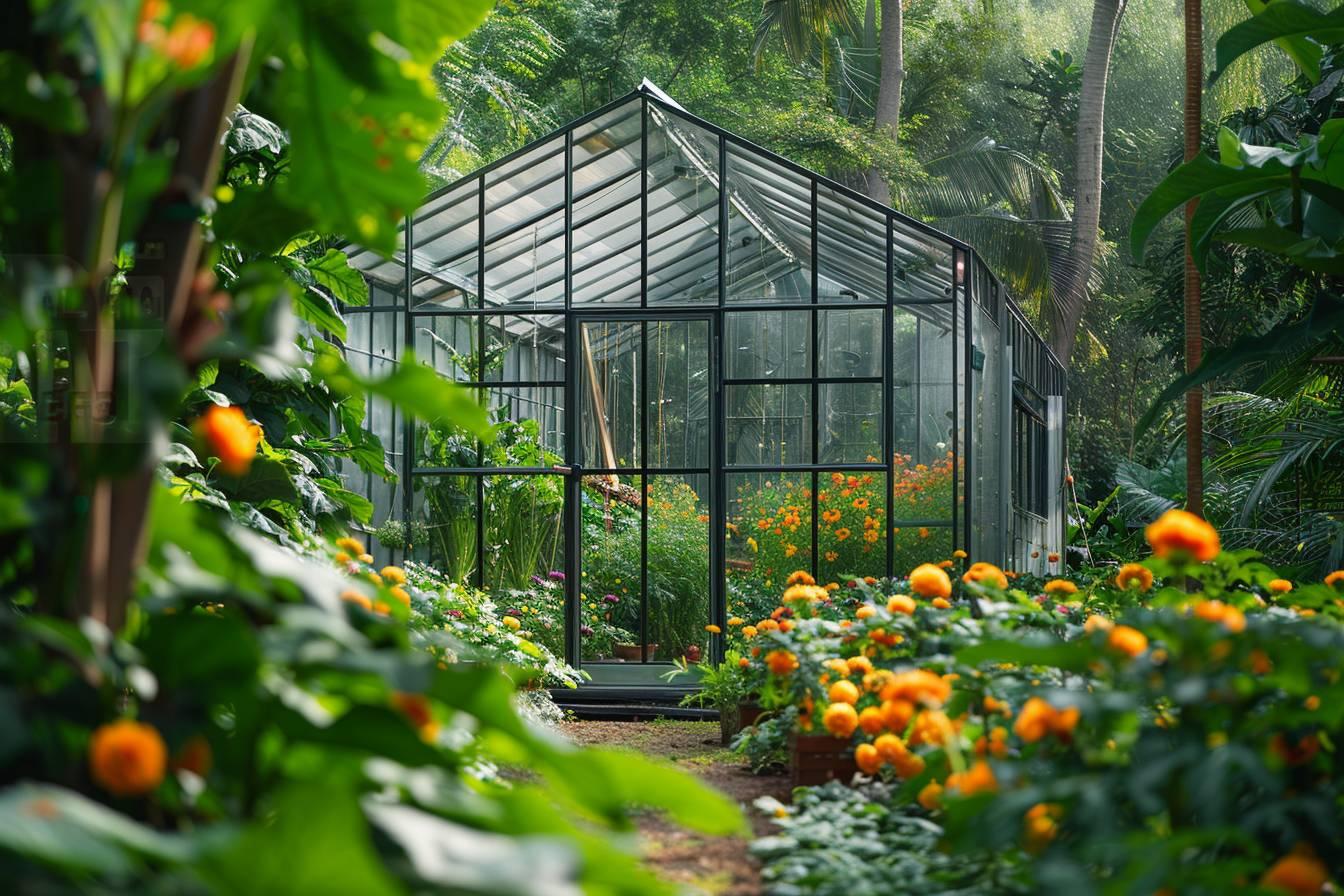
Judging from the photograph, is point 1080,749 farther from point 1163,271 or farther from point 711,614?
point 1163,271

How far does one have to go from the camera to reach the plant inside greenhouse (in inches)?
50.8

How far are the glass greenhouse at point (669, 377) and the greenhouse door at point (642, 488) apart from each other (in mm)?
13

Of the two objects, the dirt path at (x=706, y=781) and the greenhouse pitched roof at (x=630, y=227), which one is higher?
the greenhouse pitched roof at (x=630, y=227)

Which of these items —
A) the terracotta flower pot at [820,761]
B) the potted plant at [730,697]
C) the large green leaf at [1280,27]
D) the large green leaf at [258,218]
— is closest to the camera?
the large green leaf at [258,218]

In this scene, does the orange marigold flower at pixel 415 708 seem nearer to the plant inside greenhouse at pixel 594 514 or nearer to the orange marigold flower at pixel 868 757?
the plant inside greenhouse at pixel 594 514

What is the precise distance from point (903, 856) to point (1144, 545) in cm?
815

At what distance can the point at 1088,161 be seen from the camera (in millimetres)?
16406

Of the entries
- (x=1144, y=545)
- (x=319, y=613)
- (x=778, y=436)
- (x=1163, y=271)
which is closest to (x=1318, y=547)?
(x=778, y=436)

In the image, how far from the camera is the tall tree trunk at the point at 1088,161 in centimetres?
1570

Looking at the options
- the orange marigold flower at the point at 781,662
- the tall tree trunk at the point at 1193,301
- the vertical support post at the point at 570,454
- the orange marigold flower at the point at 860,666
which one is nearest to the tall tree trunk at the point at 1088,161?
the vertical support post at the point at 570,454

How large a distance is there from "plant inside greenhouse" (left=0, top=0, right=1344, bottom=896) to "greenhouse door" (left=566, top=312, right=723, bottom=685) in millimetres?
24

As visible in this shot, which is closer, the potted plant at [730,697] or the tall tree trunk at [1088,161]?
the potted plant at [730,697]

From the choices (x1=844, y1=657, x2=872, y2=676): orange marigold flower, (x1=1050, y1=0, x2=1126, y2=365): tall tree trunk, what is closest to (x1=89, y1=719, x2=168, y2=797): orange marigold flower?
(x1=844, y1=657, x2=872, y2=676): orange marigold flower

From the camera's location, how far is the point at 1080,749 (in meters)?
1.74
